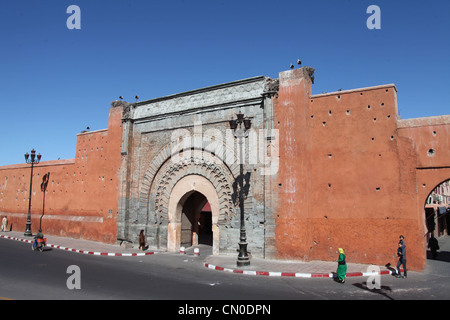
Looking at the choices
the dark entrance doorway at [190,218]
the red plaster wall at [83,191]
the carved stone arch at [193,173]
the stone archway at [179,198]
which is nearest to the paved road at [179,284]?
the carved stone arch at [193,173]

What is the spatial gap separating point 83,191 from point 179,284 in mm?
11455

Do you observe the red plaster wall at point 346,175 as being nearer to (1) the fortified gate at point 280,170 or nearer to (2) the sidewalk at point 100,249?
(1) the fortified gate at point 280,170

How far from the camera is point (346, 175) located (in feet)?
34.1

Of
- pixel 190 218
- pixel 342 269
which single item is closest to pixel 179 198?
pixel 190 218

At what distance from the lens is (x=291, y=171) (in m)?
10.7

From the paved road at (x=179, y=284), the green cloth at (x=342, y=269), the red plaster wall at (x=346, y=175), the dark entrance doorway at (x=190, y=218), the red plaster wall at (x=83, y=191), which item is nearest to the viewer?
the paved road at (x=179, y=284)

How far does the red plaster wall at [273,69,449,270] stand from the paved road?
64.5 inches

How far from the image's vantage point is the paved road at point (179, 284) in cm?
631

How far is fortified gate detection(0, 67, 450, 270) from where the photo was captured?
31.4 feet

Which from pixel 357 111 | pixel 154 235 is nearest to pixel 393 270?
pixel 357 111

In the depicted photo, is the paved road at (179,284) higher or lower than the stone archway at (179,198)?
lower

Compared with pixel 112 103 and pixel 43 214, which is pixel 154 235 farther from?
pixel 43 214

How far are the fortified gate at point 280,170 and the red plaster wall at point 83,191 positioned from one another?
0.41 ft
